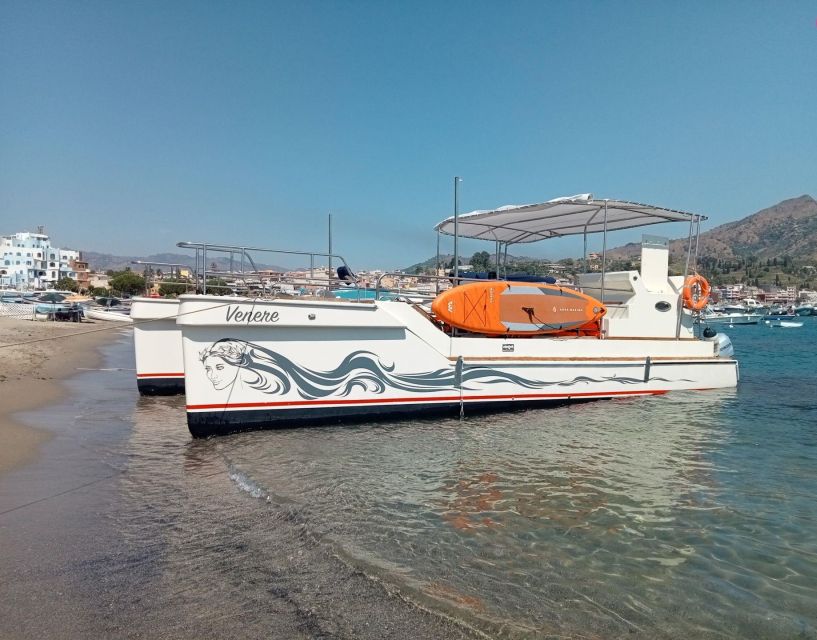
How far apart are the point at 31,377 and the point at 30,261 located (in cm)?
11351

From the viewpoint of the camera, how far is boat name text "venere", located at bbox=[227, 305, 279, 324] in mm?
9164

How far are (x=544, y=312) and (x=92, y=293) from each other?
75.9 m

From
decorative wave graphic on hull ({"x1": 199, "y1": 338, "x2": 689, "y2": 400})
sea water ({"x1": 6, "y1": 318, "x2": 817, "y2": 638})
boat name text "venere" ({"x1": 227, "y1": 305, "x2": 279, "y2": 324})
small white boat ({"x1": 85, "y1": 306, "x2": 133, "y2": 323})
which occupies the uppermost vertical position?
boat name text "venere" ({"x1": 227, "y1": 305, "x2": 279, "y2": 324})

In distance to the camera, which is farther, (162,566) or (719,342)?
(719,342)

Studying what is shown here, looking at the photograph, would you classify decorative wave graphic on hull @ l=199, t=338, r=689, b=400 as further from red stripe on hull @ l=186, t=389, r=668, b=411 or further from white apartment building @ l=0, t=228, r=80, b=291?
white apartment building @ l=0, t=228, r=80, b=291

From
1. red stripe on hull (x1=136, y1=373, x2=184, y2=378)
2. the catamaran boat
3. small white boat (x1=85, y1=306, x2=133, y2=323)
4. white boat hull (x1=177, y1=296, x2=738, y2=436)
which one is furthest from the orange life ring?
small white boat (x1=85, y1=306, x2=133, y2=323)

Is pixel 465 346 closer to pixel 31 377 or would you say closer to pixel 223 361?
pixel 223 361

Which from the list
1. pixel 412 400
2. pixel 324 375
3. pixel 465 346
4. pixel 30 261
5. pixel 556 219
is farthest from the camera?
pixel 30 261

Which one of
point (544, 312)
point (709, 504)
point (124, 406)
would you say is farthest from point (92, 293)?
point (709, 504)

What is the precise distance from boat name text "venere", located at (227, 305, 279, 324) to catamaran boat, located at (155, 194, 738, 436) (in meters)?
0.02

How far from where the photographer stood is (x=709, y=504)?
6.18 metres

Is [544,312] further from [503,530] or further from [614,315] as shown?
[503,530]

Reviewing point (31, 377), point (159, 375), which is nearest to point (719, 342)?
point (159, 375)

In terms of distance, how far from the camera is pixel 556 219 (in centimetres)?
1416
